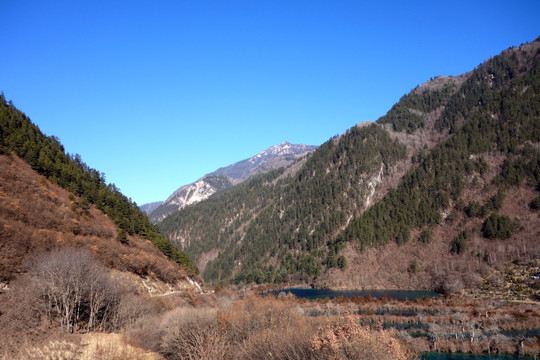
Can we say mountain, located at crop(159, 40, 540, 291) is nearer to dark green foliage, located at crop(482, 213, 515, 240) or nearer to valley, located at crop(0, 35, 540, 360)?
dark green foliage, located at crop(482, 213, 515, 240)

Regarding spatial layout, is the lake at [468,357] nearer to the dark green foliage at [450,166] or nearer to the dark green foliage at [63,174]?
the dark green foliage at [63,174]

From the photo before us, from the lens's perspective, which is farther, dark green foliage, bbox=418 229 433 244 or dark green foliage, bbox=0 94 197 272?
dark green foliage, bbox=418 229 433 244

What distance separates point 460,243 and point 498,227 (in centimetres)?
1471

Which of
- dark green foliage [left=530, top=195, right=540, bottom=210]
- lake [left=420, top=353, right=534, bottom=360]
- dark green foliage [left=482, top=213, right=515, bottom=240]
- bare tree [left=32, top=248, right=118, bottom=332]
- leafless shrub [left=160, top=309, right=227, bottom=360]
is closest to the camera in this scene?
leafless shrub [left=160, top=309, right=227, bottom=360]

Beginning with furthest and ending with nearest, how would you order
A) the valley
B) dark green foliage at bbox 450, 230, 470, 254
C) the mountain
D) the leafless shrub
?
1. dark green foliage at bbox 450, 230, 470, 254
2. the mountain
3. the leafless shrub
4. the valley

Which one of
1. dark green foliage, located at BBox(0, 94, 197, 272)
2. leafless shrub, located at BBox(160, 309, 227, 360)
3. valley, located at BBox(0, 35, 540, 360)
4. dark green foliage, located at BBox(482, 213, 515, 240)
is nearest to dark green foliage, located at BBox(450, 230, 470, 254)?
valley, located at BBox(0, 35, 540, 360)

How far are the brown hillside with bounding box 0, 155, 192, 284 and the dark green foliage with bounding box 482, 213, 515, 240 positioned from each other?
11929 centimetres

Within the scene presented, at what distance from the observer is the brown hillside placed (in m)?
35.0

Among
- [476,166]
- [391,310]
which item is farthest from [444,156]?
[391,310]

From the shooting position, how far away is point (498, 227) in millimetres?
123000

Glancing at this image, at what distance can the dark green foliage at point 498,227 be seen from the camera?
11956cm

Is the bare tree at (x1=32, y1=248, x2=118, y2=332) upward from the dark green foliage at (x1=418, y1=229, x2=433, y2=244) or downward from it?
upward

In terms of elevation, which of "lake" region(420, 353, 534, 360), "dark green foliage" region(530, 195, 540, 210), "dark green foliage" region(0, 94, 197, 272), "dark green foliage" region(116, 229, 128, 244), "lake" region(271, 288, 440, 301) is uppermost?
"dark green foliage" region(0, 94, 197, 272)

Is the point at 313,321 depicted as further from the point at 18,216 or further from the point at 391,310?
the point at 391,310
